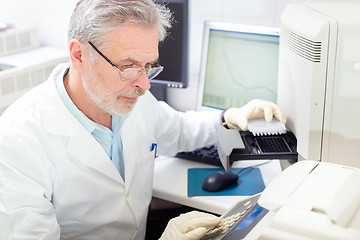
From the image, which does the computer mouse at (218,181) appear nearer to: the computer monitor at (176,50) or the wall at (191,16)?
the computer monitor at (176,50)

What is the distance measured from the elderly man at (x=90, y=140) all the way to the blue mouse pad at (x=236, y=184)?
18 cm

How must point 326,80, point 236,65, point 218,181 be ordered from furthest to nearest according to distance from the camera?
point 236,65 < point 218,181 < point 326,80

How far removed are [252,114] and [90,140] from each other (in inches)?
22.4

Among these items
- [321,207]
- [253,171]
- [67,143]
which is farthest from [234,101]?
[321,207]

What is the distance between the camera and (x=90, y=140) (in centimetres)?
134

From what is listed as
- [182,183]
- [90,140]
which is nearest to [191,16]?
[182,183]

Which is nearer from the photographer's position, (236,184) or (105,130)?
(105,130)

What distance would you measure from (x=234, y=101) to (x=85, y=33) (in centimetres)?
81

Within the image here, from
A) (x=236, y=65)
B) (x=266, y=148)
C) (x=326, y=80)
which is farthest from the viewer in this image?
(x=236, y=65)

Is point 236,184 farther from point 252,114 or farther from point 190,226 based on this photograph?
point 190,226

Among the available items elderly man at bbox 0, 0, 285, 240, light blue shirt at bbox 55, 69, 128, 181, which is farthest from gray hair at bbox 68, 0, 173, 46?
light blue shirt at bbox 55, 69, 128, 181

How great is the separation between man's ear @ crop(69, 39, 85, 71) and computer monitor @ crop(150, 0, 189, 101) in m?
0.66

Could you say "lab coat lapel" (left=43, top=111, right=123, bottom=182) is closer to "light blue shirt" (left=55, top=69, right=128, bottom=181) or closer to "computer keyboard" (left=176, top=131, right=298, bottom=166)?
"light blue shirt" (left=55, top=69, right=128, bottom=181)

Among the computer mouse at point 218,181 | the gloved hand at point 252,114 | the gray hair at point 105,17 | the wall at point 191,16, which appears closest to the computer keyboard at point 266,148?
the gloved hand at point 252,114
